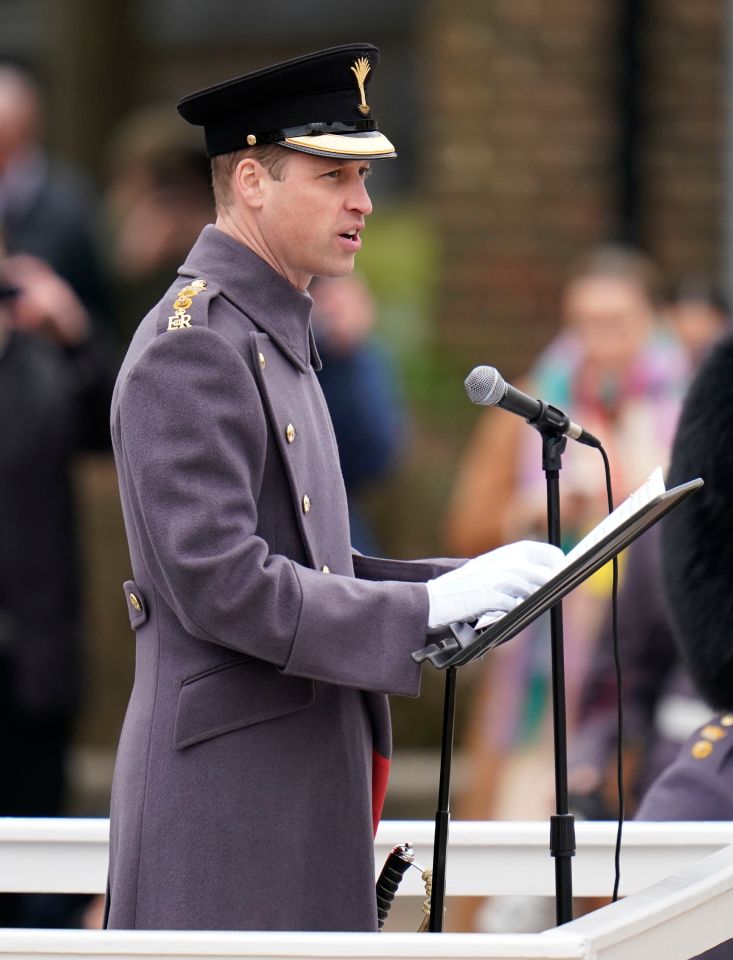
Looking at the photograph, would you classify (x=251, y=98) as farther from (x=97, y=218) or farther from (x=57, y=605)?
(x=97, y=218)

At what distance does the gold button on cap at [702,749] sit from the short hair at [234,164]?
0.99 m

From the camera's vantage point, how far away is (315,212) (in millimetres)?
2346

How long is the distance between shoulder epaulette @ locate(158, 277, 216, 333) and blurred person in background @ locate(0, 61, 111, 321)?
369 cm

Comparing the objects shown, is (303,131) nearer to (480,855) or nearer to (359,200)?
(359,200)

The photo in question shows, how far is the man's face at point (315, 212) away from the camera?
234 centimetres

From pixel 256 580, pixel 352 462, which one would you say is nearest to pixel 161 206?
pixel 352 462

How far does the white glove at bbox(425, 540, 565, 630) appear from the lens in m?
2.21

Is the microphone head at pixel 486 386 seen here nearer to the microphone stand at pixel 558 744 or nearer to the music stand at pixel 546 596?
the microphone stand at pixel 558 744

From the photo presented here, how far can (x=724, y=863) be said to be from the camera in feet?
7.27

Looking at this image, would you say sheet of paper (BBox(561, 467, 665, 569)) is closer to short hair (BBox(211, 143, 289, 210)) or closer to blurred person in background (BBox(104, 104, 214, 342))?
short hair (BBox(211, 143, 289, 210))

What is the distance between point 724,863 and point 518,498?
2.95 m

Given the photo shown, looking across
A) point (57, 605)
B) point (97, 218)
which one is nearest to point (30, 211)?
point (97, 218)

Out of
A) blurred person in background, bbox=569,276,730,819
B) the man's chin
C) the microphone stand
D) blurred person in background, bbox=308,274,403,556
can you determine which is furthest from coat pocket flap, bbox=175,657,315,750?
blurred person in background, bbox=308,274,403,556

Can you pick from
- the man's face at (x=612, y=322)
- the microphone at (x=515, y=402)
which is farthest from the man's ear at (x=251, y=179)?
the man's face at (x=612, y=322)
